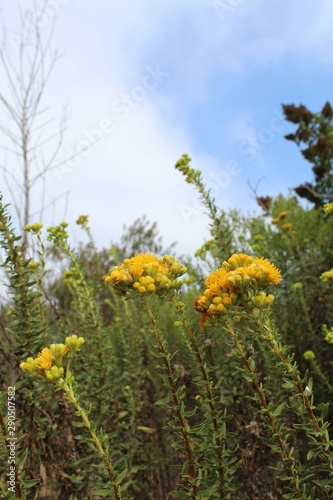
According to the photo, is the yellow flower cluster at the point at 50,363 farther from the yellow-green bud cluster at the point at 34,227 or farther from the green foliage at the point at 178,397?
the yellow-green bud cluster at the point at 34,227

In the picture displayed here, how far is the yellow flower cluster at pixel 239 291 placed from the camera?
1.73m

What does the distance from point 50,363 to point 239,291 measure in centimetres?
74

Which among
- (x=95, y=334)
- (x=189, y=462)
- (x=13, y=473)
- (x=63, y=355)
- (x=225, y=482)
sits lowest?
(x=225, y=482)

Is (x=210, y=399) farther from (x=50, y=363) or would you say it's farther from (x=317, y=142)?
(x=317, y=142)

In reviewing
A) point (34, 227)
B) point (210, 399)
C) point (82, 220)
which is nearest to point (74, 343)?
point (210, 399)

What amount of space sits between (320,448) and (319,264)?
11.0 feet

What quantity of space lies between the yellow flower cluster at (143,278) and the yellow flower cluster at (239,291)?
15 cm

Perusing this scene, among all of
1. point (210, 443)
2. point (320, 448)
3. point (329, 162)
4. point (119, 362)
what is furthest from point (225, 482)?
point (329, 162)

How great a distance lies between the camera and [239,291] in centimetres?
177

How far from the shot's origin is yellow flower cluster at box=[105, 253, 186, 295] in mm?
1812

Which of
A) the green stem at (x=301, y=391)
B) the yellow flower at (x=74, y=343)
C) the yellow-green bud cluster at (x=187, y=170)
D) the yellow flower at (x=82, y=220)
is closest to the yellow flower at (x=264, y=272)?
the green stem at (x=301, y=391)

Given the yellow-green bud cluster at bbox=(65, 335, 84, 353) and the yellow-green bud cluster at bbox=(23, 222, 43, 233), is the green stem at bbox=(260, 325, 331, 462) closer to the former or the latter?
the yellow-green bud cluster at bbox=(65, 335, 84, 353)

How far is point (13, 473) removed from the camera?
68.7 inches

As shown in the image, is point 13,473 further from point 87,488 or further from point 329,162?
point 329,162
